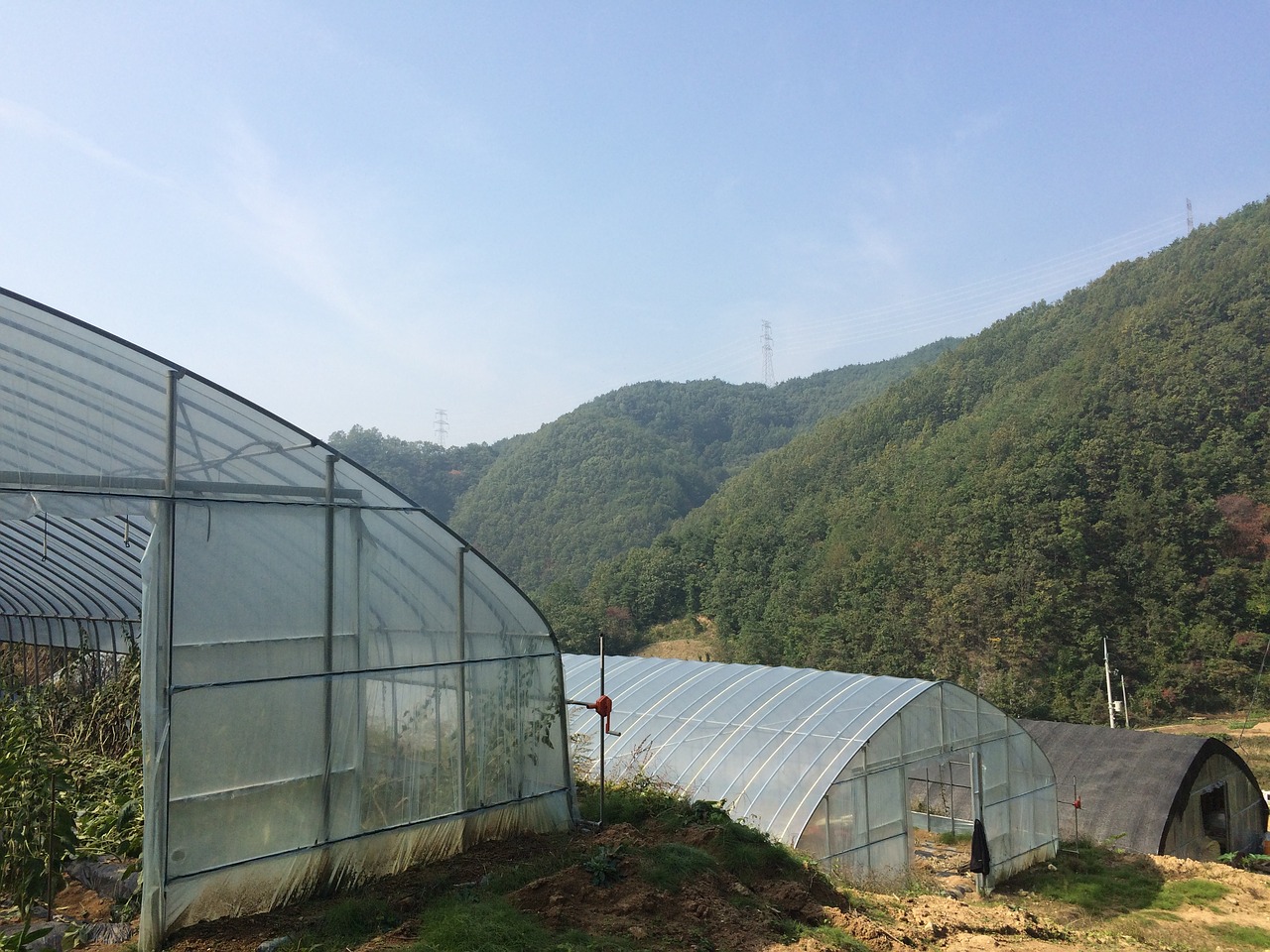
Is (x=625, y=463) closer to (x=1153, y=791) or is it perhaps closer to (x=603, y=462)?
(x=603, y=462)

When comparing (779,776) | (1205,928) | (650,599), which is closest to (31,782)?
(779,776)

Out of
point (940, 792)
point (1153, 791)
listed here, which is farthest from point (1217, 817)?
point (940, 792)

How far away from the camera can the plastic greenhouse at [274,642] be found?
6578mm

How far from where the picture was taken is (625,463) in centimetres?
9781

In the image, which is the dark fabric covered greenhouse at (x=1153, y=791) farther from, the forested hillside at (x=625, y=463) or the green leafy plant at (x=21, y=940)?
the forested hillside at (x=625, y=463)

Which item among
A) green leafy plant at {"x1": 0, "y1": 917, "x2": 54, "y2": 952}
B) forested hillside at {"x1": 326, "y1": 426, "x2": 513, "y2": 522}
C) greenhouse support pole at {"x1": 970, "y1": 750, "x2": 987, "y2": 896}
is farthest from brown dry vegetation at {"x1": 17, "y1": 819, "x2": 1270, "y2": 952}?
forested hillside at {"x1": 326, "y1": 426, "x2": 513, "y2": 522}

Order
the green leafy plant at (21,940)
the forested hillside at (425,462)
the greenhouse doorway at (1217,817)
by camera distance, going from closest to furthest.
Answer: the green leafy plant at (21,940), the greenhouse doorway at (1217,817), the forested hillside at (425,462)

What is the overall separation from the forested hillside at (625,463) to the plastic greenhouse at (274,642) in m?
68.9

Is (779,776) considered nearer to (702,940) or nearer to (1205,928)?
(702,940)

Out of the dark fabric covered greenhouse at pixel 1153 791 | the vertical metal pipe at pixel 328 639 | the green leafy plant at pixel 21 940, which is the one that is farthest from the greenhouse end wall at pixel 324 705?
the dark fabric covered greenhouse at pixel 1153 791

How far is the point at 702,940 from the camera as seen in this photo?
259 inches

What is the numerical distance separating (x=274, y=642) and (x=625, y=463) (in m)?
90.6

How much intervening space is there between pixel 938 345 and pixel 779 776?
11324cm

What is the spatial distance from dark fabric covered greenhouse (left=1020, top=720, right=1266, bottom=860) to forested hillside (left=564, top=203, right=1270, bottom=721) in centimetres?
2565
